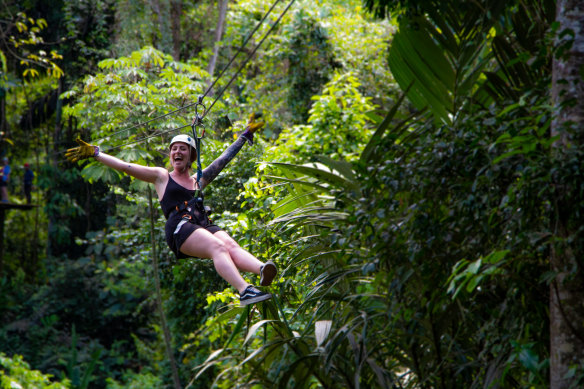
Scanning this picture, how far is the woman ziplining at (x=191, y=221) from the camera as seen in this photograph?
3713 mm

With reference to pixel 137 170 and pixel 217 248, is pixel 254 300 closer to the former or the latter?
pixel 217 248

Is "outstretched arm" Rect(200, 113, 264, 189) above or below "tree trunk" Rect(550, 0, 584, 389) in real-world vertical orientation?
above

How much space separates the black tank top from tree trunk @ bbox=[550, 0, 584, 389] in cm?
224

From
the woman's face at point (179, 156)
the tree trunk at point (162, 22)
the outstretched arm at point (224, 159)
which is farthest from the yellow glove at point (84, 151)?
the tree trunk at point (162, 22)

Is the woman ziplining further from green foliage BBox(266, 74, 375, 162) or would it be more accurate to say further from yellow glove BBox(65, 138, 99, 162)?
green foliage BBox(266, 74, 375, 162)

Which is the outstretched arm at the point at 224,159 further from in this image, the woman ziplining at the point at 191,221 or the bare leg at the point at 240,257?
the bare leg at the point at 240,257

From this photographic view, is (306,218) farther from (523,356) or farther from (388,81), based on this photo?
(388,81)

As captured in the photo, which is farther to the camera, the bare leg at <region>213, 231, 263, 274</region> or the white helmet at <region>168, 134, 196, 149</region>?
the white helmet at <region>168, 134, 196, 149</region>

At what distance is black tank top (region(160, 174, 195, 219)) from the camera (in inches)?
159

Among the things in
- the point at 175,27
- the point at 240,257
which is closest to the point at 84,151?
the point at 240,257

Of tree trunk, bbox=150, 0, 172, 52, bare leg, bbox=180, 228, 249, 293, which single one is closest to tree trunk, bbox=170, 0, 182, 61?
tree trunk, bbox=150, 0, 172, 52

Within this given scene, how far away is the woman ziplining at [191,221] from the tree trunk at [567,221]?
1.50 meters

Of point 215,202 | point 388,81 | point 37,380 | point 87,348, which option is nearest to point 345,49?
point 388,81

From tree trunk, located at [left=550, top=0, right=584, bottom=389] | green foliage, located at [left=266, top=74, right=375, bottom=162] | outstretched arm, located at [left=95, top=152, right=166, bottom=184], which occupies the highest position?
green foliage, located at [left=266, top=74, right=375, bottom=162]
